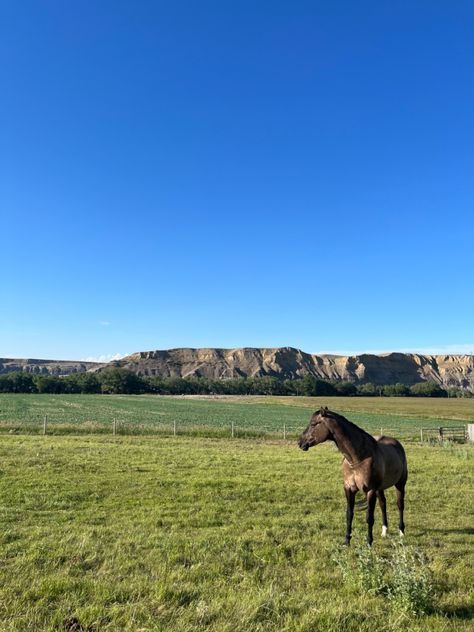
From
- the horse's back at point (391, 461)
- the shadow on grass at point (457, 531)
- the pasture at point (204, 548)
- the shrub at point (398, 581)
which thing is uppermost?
the horse's back at point (391, 461)

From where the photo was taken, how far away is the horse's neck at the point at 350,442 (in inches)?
327

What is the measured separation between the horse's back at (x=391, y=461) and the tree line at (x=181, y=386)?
5516 inches

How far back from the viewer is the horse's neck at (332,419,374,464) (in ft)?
27.3

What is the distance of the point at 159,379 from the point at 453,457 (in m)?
144

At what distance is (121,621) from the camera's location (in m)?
4.95

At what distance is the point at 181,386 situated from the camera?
520 ft

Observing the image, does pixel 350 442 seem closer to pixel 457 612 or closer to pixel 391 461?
pixel 391 461

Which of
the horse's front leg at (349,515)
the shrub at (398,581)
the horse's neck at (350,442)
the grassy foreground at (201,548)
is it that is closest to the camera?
the grassy foreground at (201,548)

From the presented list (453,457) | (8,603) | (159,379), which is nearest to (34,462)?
(8,603)

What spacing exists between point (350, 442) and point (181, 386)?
154 m

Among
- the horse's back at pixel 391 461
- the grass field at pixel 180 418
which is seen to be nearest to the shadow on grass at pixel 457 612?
the horse's back at pixel 391 461

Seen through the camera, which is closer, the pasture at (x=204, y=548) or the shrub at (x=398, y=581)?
the pasture at (x=204, y=548)

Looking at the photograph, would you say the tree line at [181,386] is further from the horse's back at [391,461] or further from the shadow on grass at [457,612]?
the shadow on grass at [457,612]

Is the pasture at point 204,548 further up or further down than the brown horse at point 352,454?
further down
